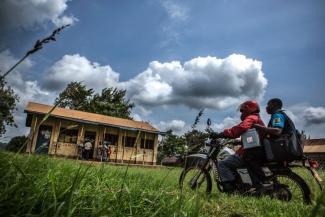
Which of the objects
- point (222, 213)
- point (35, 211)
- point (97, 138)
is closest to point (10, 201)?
point (35, 211)

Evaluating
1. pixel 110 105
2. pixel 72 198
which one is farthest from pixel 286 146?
pixel 110 105

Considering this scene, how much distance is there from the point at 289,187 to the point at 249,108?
1463 mm

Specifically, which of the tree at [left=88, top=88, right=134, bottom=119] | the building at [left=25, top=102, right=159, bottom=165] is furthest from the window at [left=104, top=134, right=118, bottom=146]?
the tree at [left=88, top=88, right=134, bottom=119]

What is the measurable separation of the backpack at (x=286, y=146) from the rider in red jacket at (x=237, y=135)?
1.10ft

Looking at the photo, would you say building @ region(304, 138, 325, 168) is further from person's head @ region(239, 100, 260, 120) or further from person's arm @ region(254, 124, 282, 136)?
person's arm @ region(254, 124, 282, 136)

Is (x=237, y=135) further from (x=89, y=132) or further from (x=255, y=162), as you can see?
(x=89, y=132)

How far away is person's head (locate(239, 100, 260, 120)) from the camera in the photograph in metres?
5.59

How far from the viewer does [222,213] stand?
3.35 meters

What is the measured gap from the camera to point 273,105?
5332mm

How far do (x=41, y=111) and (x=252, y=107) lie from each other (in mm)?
23676

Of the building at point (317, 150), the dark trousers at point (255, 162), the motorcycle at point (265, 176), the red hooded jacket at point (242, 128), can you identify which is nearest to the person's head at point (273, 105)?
the red hooded jacket at point (242, 128)

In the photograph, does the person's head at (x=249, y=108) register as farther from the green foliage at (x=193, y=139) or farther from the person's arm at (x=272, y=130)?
the green foliage at (x=193, y=139)

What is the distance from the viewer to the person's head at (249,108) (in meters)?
5.59

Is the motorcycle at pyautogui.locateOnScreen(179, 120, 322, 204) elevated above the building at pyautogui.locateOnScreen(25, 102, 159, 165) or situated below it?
below
